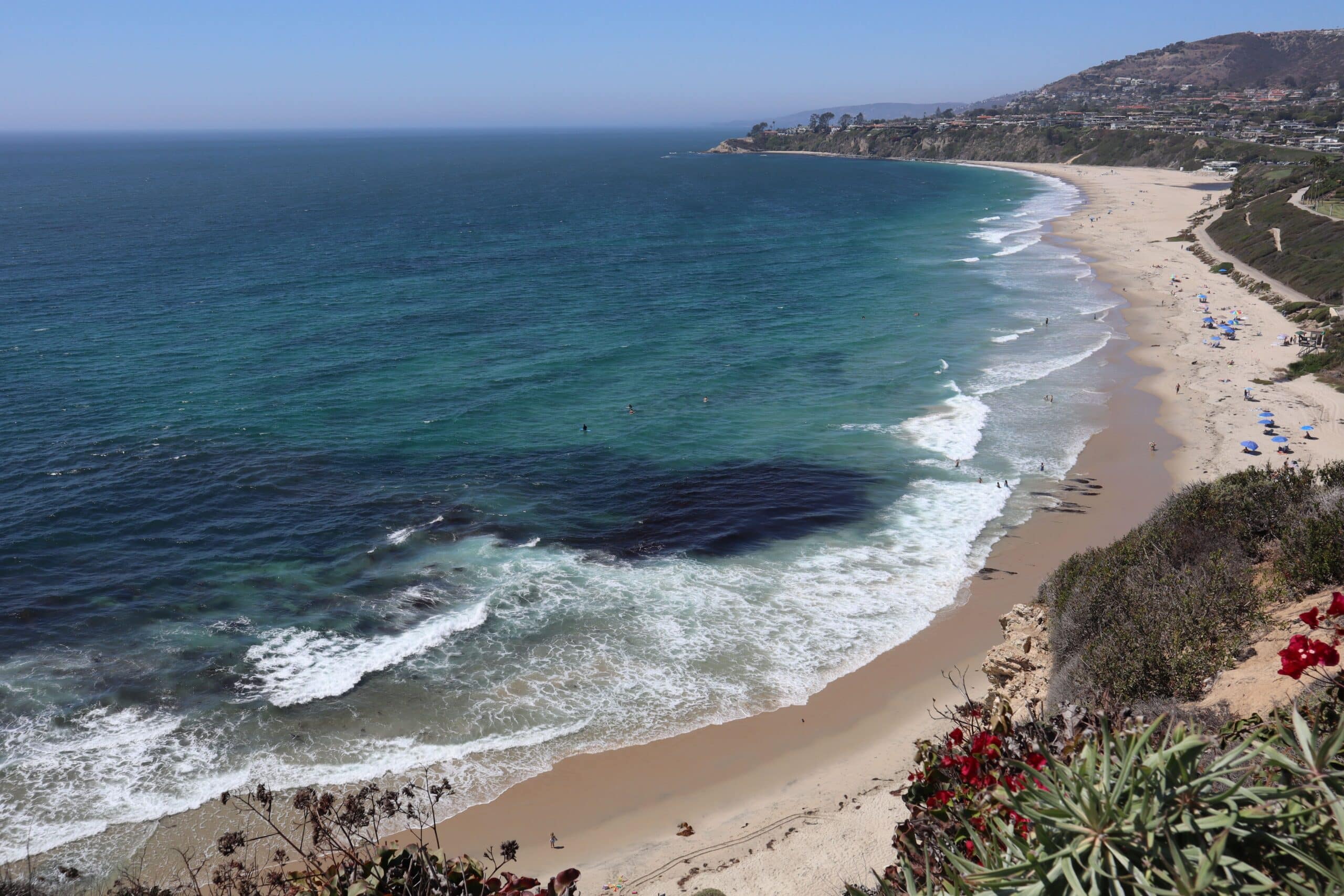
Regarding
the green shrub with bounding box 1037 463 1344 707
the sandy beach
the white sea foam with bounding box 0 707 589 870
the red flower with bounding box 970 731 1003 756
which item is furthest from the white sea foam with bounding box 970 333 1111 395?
the red flower with bounding box 970 731 1003 756

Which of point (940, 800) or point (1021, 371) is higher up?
point (940, 800)

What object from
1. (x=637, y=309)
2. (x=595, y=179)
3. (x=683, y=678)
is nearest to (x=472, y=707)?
(x=683, y=678)

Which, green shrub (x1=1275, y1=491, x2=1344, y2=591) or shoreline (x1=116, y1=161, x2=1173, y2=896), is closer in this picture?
green shrub (x1=1275, y1=491, x2=1344, y2=591)

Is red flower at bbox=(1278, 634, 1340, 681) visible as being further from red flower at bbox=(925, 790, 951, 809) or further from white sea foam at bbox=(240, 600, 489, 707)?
white sea foam at bbox=(240, 600, 489, 707)

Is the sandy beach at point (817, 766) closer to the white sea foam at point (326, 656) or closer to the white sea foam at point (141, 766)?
the white sea foam at point (141, 766)

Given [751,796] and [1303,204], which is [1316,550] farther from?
[1303,204]

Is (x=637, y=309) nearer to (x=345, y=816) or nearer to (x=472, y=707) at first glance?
(x=472, y=707)

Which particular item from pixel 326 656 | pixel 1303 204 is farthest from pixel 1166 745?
pixel 1303 204
